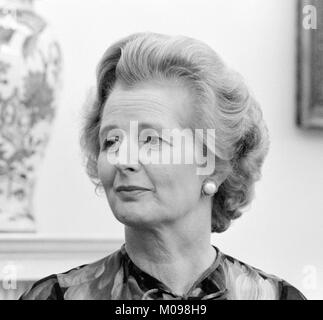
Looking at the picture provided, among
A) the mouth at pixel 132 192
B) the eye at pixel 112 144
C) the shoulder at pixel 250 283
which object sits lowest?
the shoulder at pixel 250 283

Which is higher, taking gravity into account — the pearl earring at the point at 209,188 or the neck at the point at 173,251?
the pearl earring at the point at 209,188

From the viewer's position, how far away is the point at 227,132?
1290 millimetres

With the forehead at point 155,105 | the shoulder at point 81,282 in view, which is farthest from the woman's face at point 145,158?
the shoulder at point 81,282

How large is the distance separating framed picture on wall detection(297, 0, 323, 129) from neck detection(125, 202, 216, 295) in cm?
34

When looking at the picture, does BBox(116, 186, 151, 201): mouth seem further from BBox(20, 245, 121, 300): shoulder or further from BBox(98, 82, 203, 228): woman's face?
BBox(20, 245, 121, 300): shoulder

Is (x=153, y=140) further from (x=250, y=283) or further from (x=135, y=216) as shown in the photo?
(x=250, y=283)

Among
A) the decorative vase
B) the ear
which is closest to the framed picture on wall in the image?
the ear

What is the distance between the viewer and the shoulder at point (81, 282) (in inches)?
51.9

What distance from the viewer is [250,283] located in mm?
1381

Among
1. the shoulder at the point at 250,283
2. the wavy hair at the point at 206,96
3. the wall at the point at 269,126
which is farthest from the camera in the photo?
the wall at the point at 269,126

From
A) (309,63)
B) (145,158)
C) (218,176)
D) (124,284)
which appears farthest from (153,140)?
(309,63)

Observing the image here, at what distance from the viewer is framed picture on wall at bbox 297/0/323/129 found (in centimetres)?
150

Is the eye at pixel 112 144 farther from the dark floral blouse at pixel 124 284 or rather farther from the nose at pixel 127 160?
the dark floral blouse at pixel 124 284

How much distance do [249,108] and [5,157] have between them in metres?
0.56
